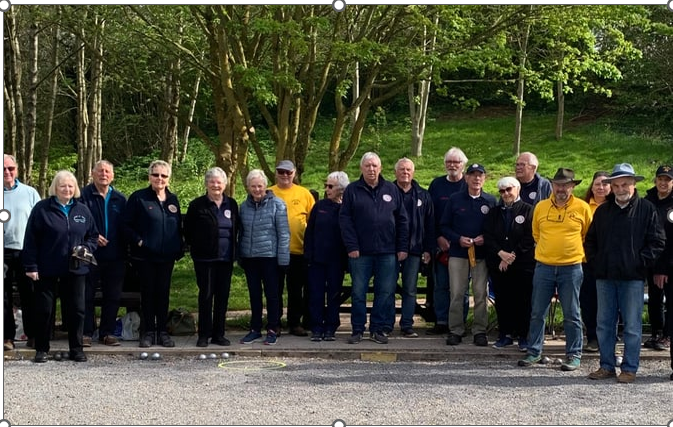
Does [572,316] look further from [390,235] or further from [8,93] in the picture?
[8,93]

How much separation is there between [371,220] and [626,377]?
2749 mm

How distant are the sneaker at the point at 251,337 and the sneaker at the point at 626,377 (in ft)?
11.3

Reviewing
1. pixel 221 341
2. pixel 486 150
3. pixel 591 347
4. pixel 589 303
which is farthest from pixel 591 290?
pixel 486 150

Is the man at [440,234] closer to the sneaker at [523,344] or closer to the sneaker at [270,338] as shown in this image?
the sneaker at [523,344]

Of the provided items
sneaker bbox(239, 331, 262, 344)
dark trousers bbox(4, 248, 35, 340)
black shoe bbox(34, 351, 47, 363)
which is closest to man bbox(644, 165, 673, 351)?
sneaker bbox(239, 331, 262, 344)

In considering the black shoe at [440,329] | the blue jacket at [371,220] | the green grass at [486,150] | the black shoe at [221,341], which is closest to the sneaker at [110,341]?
the black shoe at [221,341]

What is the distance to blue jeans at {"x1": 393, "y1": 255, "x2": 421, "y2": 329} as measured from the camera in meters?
9.09

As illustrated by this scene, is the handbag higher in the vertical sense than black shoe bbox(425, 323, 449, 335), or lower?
lower

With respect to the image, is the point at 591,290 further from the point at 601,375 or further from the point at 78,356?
the point at 78,356

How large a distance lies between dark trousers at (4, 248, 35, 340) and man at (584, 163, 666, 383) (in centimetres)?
506

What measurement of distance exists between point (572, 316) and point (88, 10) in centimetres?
1127

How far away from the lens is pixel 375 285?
355 inches

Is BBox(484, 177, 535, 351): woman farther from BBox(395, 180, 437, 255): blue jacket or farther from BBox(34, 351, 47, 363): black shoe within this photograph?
BBox(34, 351, 47, 363): black shoe

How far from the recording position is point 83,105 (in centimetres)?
2334
